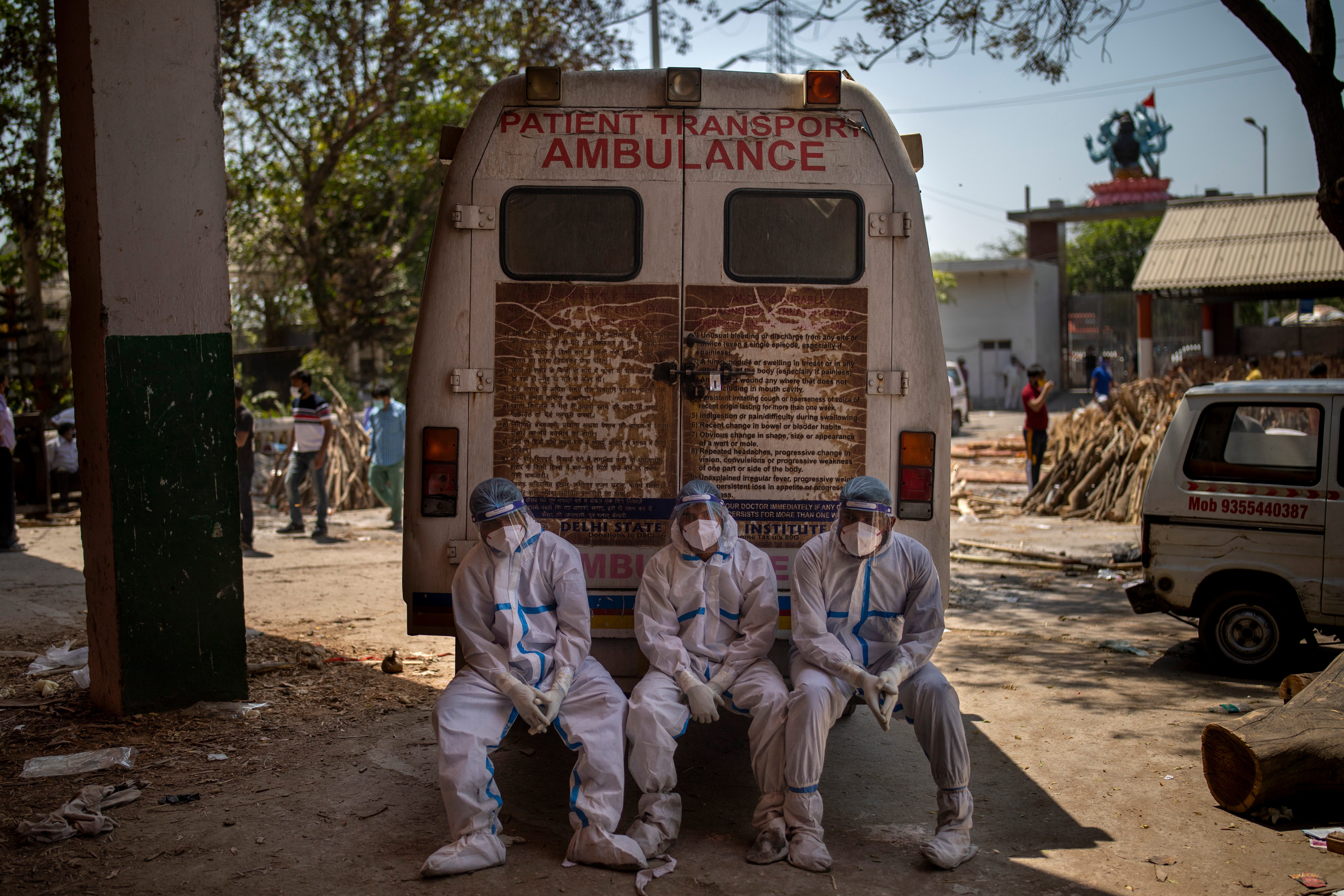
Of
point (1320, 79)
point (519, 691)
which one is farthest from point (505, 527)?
point (1320, 79)

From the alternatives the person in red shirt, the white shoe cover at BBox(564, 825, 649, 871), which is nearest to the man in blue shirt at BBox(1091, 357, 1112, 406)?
the person in red shirt

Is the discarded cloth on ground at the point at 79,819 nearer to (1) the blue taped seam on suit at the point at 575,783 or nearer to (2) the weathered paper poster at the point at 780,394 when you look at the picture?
(1) the blue taped seam on suit at the point at 575,783

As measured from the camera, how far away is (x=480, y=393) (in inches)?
179

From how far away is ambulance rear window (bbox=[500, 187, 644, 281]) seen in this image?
4.59 metres

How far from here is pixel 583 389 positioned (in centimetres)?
457

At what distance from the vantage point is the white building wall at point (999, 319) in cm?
3406

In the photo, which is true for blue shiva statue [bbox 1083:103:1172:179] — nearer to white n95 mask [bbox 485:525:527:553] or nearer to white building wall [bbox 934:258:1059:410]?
white building wall [bbox 934:258:1059:410]

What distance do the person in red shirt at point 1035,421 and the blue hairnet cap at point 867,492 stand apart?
9.19m

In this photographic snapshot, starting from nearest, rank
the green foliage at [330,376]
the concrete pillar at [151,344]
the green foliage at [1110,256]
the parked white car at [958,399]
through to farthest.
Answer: the concrete pillar at [151,344], the green foliage at [330,376], the parked white car at [958,399], the green foliage at [1110,256]

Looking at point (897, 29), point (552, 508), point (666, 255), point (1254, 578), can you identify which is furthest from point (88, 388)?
point (897, 29)

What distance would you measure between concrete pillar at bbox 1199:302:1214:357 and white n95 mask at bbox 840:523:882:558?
1932 cm

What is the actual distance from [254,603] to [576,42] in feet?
41.2

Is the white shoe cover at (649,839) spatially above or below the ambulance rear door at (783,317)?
below

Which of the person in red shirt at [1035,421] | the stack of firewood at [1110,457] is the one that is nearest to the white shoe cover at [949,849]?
the stack of firewood at [1110,457]
